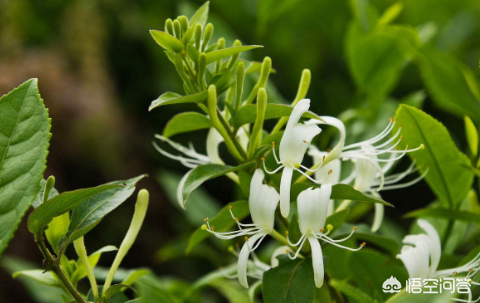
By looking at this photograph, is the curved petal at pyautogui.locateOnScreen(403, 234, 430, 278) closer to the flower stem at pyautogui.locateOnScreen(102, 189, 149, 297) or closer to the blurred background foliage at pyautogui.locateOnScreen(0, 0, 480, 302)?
the flower stem at pyautogui.locateOnScreen(102, 189, 149, 297)

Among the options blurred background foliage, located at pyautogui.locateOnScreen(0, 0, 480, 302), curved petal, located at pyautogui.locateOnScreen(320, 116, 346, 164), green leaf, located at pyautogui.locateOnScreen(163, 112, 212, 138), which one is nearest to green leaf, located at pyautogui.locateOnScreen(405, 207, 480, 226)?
curved petal, located at pyautogui.locateOnScreen(320, 116, 346, 164)

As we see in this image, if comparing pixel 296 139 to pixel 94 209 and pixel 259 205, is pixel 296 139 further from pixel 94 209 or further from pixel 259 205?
pixel 94 209

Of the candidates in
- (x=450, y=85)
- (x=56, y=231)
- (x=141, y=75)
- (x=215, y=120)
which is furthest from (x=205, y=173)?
(x=141, y=75)

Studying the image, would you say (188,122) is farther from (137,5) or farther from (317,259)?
(137,5)

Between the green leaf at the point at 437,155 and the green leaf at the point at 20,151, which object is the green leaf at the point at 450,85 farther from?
the green leaf at the point at 20,151

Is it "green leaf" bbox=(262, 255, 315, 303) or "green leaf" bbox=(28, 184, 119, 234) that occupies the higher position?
"green leaf" bbox=(28, 184, 119, 234)

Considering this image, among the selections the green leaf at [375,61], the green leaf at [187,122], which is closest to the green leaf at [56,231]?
the green leaf at [187,122]

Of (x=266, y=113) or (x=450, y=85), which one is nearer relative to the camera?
(x=266, y=113)
